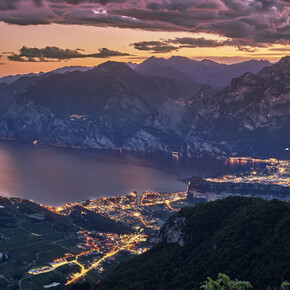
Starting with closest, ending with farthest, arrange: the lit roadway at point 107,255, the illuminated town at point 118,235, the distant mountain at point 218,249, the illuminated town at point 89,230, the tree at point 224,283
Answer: the tree at point 224,283
the distant mountain at point 218,249
the lit roadway at point 107,255
the illuminated town at point 89,230
the illuminated town at point 118,235

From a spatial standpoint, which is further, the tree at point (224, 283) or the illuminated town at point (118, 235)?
the illuminated town at point (118, 235)

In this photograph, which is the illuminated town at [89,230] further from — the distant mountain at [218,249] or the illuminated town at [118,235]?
the distant mountain at [218,249]

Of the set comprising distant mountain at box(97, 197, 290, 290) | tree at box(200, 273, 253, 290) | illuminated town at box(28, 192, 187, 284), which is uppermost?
tree at box(200, 273, 253, 290)

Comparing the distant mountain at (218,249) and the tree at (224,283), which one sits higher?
the tree at (224,283)

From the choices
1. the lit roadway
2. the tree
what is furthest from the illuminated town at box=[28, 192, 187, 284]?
the tree

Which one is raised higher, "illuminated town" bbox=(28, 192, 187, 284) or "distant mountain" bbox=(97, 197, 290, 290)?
"distant mountain" bbox=(97, 197, 290, 290)

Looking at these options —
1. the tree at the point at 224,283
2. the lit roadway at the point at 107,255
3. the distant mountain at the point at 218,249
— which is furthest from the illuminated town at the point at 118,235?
the tree at the point at 224,283

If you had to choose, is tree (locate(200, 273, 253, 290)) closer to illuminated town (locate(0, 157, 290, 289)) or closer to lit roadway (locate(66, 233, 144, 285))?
lit roadway (locate(66, 233, 144, 285))

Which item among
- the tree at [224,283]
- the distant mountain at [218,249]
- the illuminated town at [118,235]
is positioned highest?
the tree at [224,283]
